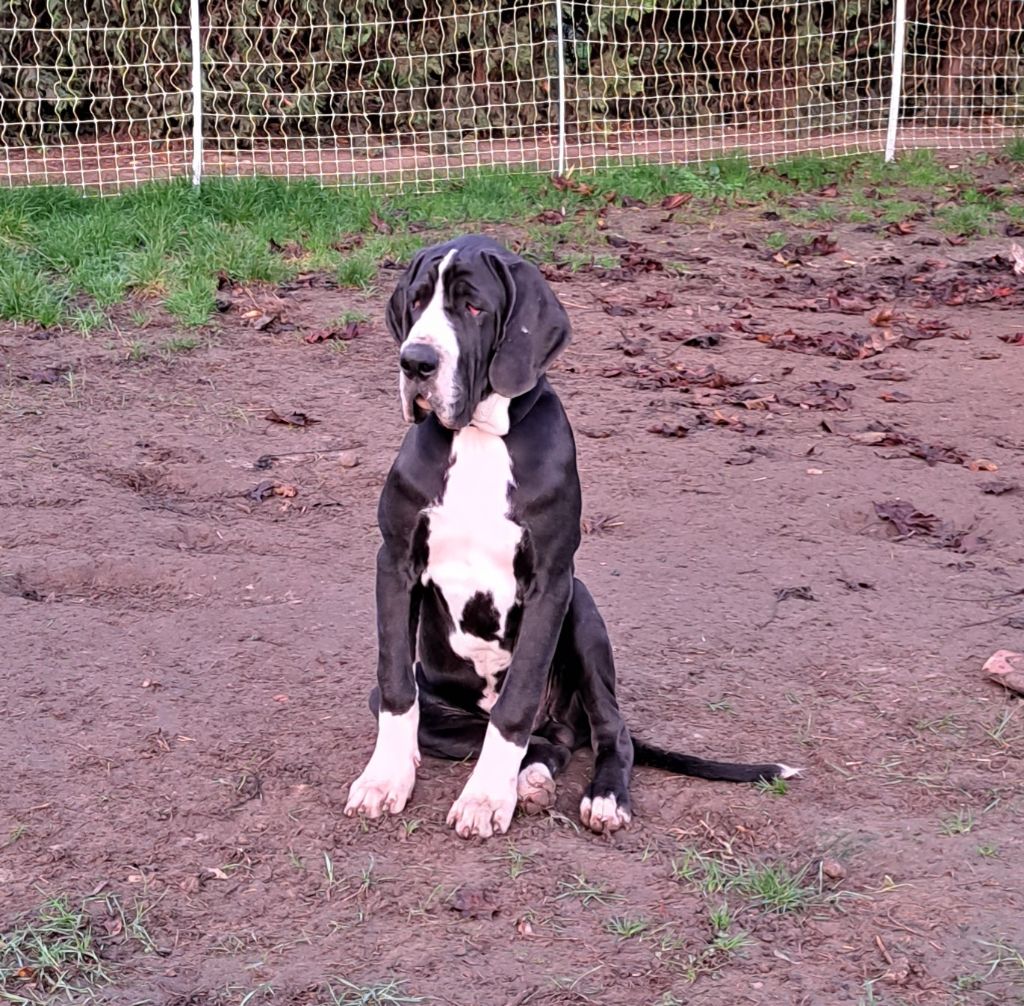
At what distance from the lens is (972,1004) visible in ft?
9.42

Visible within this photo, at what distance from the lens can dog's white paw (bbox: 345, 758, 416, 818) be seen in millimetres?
3561

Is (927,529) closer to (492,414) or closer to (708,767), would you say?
(708,767)

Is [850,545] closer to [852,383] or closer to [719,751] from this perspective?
[719,751]

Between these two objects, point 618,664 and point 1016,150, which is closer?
point 618,664

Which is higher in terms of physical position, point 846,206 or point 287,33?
point 287,33

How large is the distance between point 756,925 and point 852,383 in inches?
183

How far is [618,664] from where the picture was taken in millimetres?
4484

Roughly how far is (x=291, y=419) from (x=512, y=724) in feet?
11.4

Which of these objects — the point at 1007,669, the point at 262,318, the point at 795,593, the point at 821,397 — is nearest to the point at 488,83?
the point at 262,318

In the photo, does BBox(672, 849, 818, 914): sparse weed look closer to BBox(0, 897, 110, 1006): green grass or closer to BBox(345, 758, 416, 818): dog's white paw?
BBox(345, 758, 416, 818): dog's white paw

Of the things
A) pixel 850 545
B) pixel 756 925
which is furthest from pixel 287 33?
pixel 756 925

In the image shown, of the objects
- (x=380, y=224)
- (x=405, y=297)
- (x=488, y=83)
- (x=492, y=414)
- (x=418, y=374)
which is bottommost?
(x=380, y=224)

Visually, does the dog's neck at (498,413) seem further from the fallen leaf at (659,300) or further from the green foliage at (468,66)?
the green foliage at (468,66)

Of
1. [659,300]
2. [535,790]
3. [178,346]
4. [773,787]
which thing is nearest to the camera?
[535,790]
